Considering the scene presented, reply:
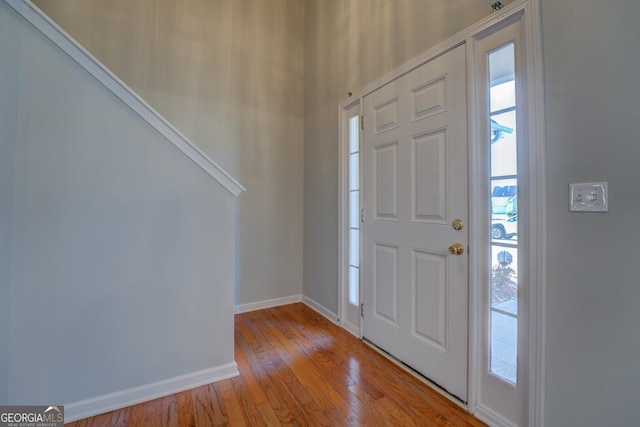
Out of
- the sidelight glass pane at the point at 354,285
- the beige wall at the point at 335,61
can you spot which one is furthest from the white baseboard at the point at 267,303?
the sidelight glass pane at the point at 354,285

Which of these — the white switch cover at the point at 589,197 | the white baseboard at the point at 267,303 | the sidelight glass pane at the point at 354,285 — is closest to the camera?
the white switch cover at the point at 589,197

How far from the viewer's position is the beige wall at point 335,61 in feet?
5.50

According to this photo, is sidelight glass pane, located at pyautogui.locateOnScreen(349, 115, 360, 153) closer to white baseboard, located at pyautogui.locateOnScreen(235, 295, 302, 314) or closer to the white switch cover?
the white switch cover

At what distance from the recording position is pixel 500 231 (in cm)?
135

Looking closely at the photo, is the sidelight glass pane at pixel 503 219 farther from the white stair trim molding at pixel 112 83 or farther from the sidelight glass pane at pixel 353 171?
the white stair trim molding at pixel 112 83

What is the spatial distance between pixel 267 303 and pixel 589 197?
2.80 m

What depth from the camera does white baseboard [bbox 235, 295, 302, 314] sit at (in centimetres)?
290

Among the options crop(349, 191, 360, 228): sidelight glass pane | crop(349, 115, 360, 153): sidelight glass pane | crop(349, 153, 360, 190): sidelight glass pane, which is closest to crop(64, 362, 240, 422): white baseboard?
crop(349, 191, 360, 228): sidelight glass pane

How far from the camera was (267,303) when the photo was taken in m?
3.03

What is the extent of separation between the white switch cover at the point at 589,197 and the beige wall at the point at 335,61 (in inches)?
39.3

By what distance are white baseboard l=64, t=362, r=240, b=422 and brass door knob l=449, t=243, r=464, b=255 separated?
62.2 inches

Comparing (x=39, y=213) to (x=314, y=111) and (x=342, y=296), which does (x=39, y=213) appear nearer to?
(x=342, y=296)

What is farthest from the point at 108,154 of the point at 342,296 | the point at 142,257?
the point at 342,296

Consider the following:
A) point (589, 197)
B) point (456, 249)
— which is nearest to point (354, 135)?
point (456, 249)
